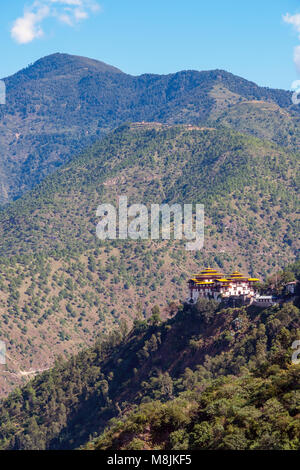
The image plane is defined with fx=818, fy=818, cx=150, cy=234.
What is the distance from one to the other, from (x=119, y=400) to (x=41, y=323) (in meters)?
72.3

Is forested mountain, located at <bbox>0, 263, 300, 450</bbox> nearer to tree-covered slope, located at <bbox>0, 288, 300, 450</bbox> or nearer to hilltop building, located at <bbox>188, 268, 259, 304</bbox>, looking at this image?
tree-covered slope, located at <bbox>0, 288, 300, 450</bbox>

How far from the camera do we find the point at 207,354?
89625mm

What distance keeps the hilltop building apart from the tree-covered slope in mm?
1891

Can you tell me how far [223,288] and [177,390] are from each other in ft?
47.2

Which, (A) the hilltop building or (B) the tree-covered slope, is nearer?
(B) the tree-covered slope

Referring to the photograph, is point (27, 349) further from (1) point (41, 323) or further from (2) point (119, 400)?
(2) point (119, 400)

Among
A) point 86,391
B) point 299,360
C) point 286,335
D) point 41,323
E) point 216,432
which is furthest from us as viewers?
point 41,323

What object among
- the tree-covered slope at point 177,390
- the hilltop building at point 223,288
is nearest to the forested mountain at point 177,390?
the tree-covered slope at point 177,390

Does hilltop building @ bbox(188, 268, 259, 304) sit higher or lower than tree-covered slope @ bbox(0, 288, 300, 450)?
higher

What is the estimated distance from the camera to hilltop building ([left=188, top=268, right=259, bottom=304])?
94.2 meters

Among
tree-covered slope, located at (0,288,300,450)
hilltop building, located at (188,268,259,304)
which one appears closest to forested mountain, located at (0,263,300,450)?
tree-covered slope, located at (0,288,300,450)

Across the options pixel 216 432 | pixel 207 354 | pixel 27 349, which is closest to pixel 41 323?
pixel 27 349

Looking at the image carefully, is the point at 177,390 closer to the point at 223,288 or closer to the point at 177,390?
the point at 177,390

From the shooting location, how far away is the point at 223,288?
94.6 m
